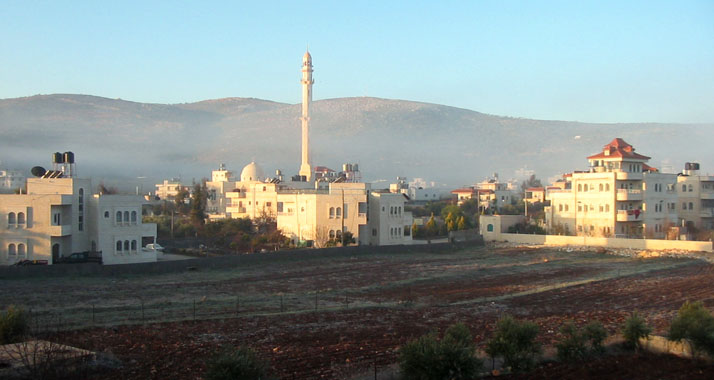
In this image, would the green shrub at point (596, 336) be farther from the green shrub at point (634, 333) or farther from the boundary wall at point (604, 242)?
the boundary wall at point (604, 242)

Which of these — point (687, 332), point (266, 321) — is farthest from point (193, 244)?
point (687, 332)

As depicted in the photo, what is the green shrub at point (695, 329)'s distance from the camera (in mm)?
13914

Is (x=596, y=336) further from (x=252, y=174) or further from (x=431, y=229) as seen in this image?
Result: (x=252, y=174)

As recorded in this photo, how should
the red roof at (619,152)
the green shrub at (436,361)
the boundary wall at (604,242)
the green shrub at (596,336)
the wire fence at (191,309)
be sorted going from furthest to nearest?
the red roof at (619,152) < the boundary wall at (604,242) < the wire fence at (191,309) < the green shrub at (596,336) < the green shrub at (436,361)

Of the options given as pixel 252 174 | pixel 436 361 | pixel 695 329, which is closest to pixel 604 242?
pixel 695 329

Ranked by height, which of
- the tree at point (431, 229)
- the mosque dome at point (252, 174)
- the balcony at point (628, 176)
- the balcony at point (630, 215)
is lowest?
the tree at point (431, 229)

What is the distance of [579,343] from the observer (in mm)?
14062

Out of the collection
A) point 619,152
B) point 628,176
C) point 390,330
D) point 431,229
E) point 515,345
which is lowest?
point 390,330

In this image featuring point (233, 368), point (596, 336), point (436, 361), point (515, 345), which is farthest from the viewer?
point (596, 336)

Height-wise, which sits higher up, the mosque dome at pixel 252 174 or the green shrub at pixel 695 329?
the mosque dome at pixel 252 174

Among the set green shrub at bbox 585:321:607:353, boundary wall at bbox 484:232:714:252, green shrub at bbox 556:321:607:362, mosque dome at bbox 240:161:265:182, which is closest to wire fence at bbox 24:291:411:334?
green shrub at bbox 556:321:607:362

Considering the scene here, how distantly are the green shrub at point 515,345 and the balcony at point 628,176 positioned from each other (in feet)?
115

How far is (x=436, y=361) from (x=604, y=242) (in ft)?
111

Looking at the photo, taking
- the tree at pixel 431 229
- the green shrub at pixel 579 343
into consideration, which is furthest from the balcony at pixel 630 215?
the green shrub at pixel 579 343
